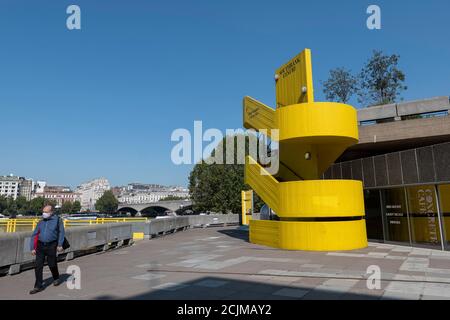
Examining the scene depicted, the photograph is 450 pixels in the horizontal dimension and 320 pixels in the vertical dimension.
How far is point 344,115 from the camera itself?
14008 mm

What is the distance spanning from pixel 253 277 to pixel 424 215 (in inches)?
403

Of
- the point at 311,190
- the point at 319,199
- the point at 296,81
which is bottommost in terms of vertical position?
the point at 319,199

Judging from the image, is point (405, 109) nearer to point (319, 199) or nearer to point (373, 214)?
point (373, 214)

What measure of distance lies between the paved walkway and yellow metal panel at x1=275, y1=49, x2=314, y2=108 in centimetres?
725

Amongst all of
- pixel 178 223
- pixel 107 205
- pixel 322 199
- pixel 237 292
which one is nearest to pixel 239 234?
pixel 178 223

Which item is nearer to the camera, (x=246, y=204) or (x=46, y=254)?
(x=46, y=254)

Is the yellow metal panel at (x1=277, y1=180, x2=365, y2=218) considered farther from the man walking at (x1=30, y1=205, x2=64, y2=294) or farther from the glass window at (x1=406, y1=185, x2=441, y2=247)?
the man walking at (x1=30, y1=205, x2=64, y2=294)

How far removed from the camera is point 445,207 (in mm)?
13719

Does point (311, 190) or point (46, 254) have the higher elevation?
point (311, 190)

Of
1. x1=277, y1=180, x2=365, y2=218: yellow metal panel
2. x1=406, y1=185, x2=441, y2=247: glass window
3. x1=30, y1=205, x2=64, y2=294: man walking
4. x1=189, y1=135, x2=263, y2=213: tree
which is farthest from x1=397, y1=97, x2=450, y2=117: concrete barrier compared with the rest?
x1=189, y1=135, x2=263, y2=213: tree

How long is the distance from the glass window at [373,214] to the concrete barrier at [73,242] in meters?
12.9

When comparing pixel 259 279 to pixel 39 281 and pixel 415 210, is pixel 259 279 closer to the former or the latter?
pixel 39 281

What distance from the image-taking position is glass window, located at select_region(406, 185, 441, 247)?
13904 mm
